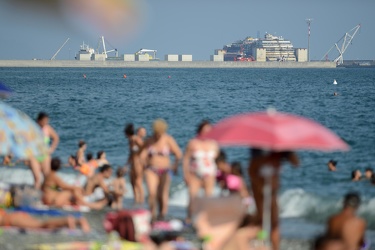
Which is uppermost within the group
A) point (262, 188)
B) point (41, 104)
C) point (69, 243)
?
point (262, 188)

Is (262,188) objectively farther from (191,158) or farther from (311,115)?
(311,115)

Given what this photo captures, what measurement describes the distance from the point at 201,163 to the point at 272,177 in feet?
7.08

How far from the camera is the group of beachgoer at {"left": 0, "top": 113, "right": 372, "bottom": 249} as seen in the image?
8.48 m

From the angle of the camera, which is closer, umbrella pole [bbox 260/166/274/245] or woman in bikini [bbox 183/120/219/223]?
umbrella pole [bbox 260/166/274/245]

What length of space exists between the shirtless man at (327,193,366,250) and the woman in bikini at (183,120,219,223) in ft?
8.01

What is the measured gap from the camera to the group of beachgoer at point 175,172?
848 centimetres

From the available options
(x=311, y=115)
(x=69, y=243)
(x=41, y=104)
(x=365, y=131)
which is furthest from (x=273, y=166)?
(x=41, y=104)

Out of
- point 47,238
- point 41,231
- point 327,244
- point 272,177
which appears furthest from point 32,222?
point 327,244

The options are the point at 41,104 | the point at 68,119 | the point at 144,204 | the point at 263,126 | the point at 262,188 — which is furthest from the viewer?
the point at 41,104

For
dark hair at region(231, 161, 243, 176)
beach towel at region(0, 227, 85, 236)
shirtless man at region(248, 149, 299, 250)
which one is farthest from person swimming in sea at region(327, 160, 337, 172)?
shirtless man at region(248, 149, 299, 250)

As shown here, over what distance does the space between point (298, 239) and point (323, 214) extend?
3.25 m

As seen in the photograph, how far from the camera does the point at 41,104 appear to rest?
50219 mm

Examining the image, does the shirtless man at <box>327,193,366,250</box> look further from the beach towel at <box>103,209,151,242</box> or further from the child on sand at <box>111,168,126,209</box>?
the child on sand at <box>111,168,126,209</box>

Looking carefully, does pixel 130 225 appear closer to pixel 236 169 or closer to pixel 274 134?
pixel 236 169
